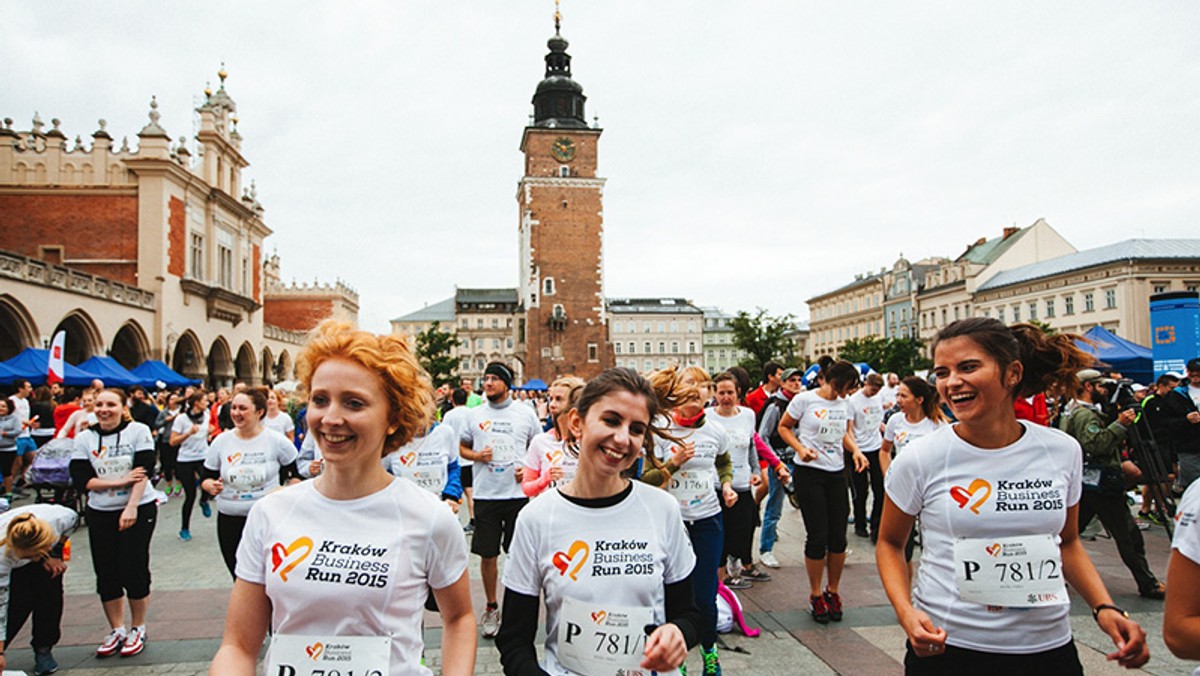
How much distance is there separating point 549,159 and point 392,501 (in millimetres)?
64526

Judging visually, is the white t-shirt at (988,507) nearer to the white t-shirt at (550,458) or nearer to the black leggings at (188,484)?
the white t-shirt at (550,458)

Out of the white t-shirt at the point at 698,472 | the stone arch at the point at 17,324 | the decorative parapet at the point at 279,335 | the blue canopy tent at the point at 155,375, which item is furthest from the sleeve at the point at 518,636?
the decorative parapet at the point at 279,335

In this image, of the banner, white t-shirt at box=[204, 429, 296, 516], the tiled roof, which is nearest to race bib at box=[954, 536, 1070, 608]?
white t-shirt at box=[204, 429, 296, 516]

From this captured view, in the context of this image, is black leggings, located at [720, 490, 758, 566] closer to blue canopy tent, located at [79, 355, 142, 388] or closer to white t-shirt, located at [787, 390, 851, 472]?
white t-shirt, located at [787, 390, 851, 472]

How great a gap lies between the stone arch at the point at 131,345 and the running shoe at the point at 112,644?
2733 cm

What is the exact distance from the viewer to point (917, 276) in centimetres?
6894

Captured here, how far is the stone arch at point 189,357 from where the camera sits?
33.2m

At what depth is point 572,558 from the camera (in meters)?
2.25

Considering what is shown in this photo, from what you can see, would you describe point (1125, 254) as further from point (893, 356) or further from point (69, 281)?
point (69, 281)

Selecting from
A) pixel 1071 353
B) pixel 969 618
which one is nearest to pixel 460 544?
pixel 969 618

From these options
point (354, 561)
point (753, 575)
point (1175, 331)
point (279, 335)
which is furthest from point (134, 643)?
point (279, 335)

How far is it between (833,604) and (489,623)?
265 centimetres

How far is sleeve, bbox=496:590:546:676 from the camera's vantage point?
213 centimetres

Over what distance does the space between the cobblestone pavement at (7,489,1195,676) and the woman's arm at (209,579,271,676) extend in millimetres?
2887
